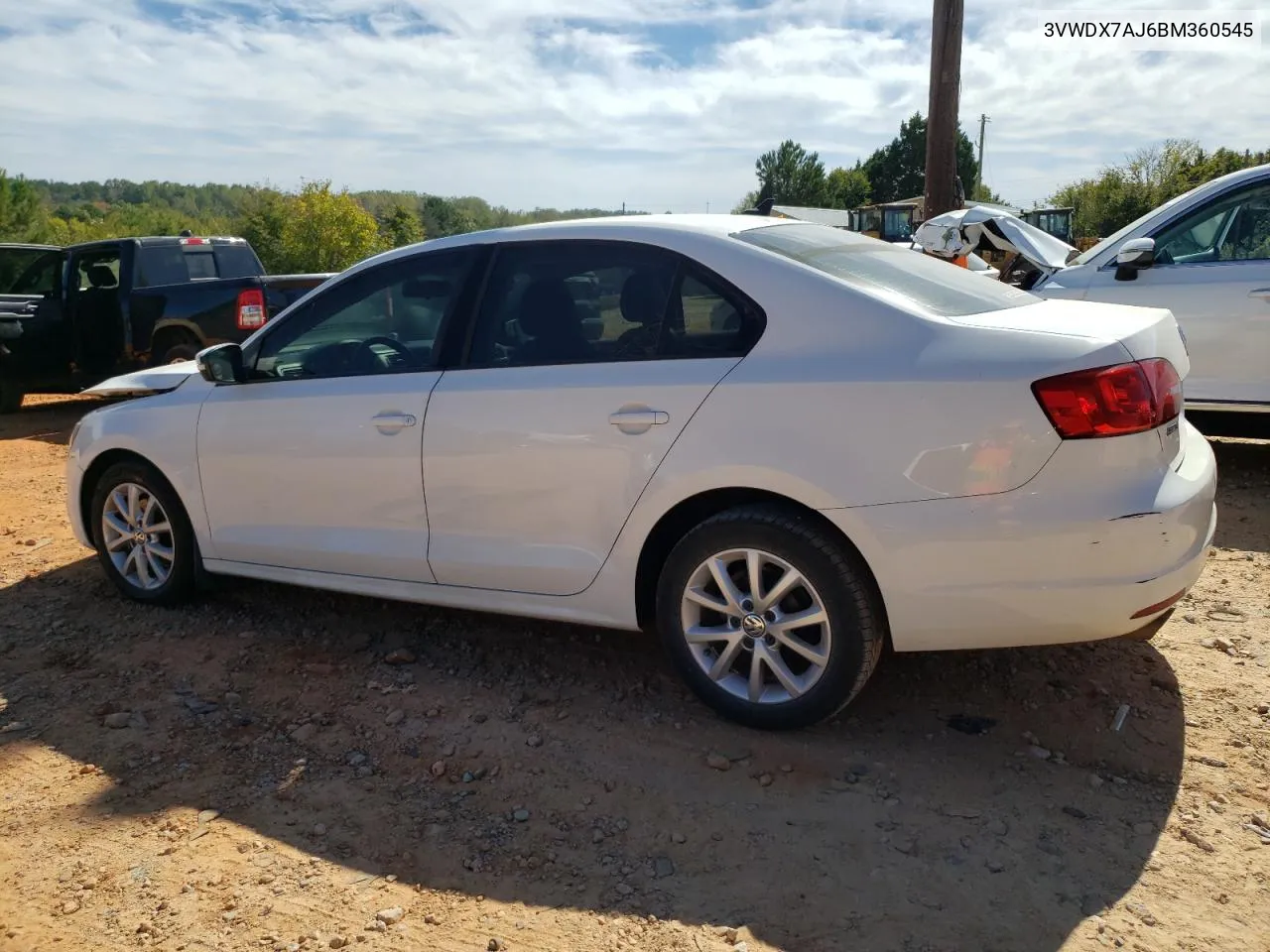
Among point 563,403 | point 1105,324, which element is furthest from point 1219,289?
point 563,403

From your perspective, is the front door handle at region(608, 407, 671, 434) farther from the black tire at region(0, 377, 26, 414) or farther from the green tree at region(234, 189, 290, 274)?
the green tree at region(234, 189, 290, 274)

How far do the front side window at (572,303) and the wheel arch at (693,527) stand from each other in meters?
0.55

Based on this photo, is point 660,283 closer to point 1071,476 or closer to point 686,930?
point 1071,476

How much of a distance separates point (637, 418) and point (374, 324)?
1389 millimetres

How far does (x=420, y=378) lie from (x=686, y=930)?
2.27 m

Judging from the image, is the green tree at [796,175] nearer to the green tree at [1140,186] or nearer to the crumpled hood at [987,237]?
the green tree at [1140,186]

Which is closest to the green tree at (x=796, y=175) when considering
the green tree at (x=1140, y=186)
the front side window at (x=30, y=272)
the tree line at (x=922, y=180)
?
the tree line at (x=922, y=180)

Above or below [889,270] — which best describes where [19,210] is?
above

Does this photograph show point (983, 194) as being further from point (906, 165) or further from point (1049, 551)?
point (1049, 551)

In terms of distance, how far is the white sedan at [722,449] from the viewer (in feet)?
9.95

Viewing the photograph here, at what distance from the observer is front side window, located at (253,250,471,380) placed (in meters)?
4.09

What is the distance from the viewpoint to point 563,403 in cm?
366

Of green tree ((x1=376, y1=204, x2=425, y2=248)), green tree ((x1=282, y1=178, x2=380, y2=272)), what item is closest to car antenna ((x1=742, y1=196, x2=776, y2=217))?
green tree ((x1=282, y1=178, x2=380, y2=272))

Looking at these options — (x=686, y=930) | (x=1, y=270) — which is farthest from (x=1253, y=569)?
(x=1, y=270)
